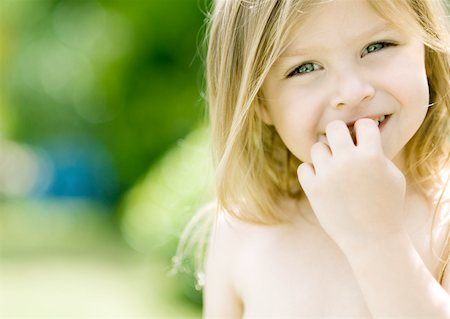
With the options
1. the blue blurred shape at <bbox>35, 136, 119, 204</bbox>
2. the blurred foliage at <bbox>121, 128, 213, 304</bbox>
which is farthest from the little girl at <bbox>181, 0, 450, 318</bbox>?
the blue blurred shape at <bbox>35, 136, 119, 204</bbox>

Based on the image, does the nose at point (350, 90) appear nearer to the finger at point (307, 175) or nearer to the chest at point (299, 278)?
the finger at point (307, 175)

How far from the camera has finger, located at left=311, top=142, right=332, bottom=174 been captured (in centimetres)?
179

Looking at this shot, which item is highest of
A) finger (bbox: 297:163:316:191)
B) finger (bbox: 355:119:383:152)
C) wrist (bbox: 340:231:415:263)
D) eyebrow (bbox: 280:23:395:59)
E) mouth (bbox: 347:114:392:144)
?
eyebrow (bbox: 280:23:395:59)

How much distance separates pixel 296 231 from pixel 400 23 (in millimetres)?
679

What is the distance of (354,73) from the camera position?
1763mm

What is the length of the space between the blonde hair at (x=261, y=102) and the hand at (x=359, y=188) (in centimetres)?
29

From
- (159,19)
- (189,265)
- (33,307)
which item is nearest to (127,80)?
(159,19)

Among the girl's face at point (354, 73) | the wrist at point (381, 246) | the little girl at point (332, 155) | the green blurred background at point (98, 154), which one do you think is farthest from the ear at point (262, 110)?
the green blurred background at point (98, 154)

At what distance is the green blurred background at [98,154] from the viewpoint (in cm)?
575

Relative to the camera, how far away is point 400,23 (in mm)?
1809

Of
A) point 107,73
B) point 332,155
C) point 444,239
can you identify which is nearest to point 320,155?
point 332,155

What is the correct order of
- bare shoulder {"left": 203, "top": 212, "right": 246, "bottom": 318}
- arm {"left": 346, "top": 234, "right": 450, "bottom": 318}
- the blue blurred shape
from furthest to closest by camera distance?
the blue blurred shape, bare shoulder {"left": 203, "top": 212, "right": 246, "bottom": 318}, arm {"left": 346, "top": 234, "right": 450, "bottom": 318}

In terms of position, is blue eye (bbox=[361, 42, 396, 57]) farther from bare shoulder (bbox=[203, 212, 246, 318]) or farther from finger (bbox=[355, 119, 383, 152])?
bare shoulder (bbox=[203, 212, 246, 318])

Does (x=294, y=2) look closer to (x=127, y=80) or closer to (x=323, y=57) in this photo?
(x=323, y=57)
